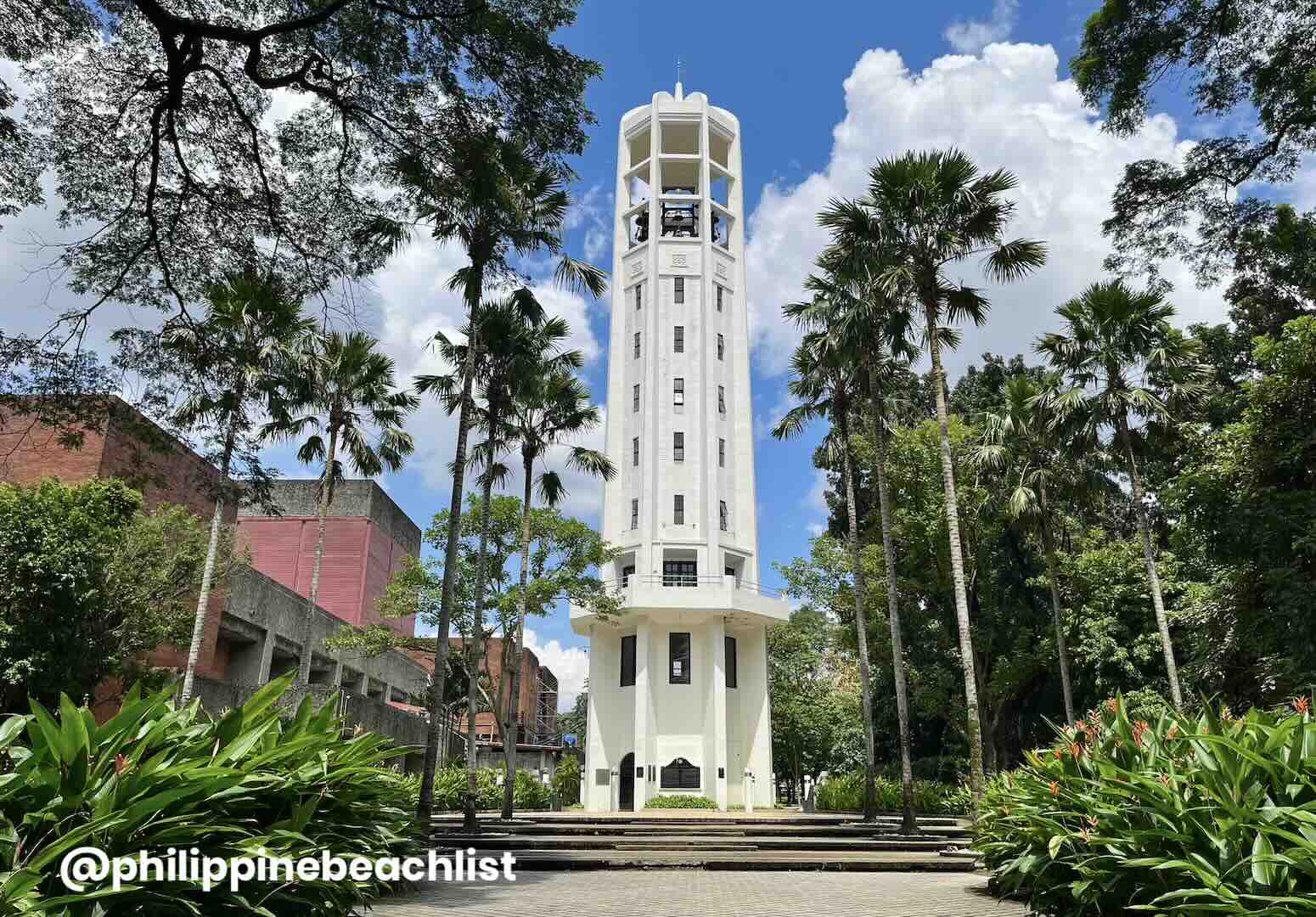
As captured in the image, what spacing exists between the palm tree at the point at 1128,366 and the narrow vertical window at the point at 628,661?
63.2ft

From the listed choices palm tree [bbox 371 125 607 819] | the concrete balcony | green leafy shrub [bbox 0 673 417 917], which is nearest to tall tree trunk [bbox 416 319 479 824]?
palm tree [bbox 371 125 607 819]

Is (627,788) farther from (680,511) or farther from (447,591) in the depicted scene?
(447,591)

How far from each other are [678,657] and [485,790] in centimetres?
918

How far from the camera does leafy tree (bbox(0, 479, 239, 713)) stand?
17.2m

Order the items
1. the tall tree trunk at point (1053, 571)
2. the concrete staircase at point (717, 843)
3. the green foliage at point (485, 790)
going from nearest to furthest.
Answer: the concrete staircase at point (717, 843) → the tall tree trunk at point (1053, 571) → the green foliage at point (485, 790)

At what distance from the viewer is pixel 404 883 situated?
950 centimetres

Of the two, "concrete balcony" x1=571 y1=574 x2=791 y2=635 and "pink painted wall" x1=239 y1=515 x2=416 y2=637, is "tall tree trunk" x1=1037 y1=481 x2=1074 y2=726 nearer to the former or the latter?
"concrete balcony" x1=571 y1=574 x2=791 y2=635

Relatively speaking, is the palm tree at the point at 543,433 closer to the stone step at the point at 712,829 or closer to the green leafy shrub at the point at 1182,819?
the stone step at the point at 712,829

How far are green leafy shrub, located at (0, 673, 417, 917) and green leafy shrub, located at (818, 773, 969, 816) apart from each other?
25457 millimetres

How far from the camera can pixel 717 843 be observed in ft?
59.2

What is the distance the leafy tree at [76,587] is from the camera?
17156 mm

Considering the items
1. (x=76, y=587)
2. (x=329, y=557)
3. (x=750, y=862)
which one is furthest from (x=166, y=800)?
(x=329, y=557)

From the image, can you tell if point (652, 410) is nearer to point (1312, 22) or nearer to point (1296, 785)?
point (1312, 22)

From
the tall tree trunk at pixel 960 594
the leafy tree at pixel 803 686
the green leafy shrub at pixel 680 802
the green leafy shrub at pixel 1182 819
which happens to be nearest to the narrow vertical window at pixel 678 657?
the green leafy shrub at pixel 680 802
